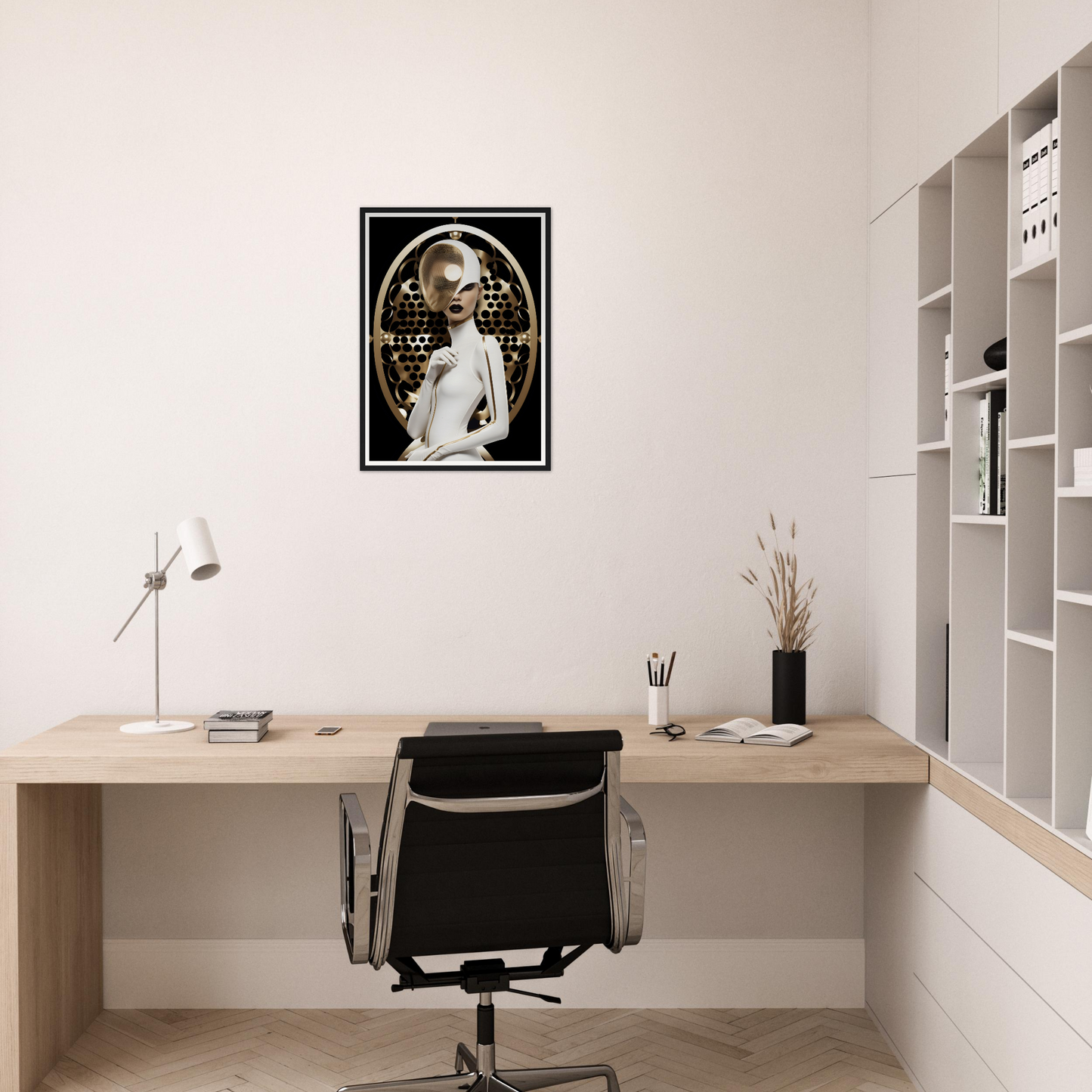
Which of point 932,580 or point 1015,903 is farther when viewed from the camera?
point 932,580

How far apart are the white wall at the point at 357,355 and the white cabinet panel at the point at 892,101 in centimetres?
7

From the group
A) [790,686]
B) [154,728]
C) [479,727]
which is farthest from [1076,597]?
[154,728]

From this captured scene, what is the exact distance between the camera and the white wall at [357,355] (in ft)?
9.69

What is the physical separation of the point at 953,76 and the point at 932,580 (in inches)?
46.2

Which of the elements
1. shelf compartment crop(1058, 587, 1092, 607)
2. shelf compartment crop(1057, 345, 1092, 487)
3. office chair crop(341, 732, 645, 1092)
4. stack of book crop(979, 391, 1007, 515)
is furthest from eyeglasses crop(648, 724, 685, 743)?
shelf compartment crop(1057, 345, 1092, 487)

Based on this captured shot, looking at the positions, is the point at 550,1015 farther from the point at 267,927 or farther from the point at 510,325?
the point at 510,325

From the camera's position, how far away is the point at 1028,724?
2029 millimetres

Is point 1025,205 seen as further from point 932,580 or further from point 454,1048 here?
point 454,1048

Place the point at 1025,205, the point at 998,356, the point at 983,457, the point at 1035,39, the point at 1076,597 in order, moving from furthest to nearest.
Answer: the point at 983,457 → the point at 998,356 → the point at 1025,205 → the point at 1035,39 → the point at 1076,597

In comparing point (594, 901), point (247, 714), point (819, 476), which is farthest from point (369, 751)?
point (819, 476)

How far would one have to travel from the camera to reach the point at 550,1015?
291 centimetres

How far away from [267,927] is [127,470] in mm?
1400

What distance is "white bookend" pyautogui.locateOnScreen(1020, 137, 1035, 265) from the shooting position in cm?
199

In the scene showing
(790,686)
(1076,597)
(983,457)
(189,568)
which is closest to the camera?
(1076,597)
